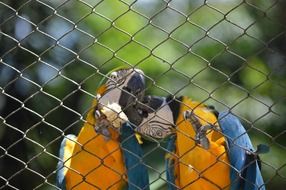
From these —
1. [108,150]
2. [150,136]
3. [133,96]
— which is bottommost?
[108,150]

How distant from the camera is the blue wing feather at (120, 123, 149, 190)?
2.04 meters

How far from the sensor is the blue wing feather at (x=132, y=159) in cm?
204

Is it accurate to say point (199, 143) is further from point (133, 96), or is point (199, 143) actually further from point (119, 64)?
→ point (119, 64)

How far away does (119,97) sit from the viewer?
2.04 meters

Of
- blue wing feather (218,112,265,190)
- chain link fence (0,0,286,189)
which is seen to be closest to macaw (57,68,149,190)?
blue wing feather (218,112,265,190)

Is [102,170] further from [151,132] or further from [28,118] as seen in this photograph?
[28,118]

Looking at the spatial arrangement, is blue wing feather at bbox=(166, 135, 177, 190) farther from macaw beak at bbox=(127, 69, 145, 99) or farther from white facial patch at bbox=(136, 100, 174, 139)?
macaw beak at bbox=(127, 69, 145, 99)

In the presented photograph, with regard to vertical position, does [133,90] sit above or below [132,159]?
above

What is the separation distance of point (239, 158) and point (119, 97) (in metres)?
0.37

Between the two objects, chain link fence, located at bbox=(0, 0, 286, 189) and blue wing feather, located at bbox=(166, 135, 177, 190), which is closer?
blue wing feather, located at bbox=(166, 135, 177, 190)

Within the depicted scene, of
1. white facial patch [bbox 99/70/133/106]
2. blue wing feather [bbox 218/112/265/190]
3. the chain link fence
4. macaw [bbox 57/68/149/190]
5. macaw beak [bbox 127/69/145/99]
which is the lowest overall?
the chain link fence

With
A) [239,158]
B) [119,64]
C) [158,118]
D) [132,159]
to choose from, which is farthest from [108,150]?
[119,64]

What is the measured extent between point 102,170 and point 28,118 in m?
1.12

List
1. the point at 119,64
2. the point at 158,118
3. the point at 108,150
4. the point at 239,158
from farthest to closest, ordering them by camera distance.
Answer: the point at 119,64 < the point at 108,150 < the point at 158,118 < the point at 239,158
